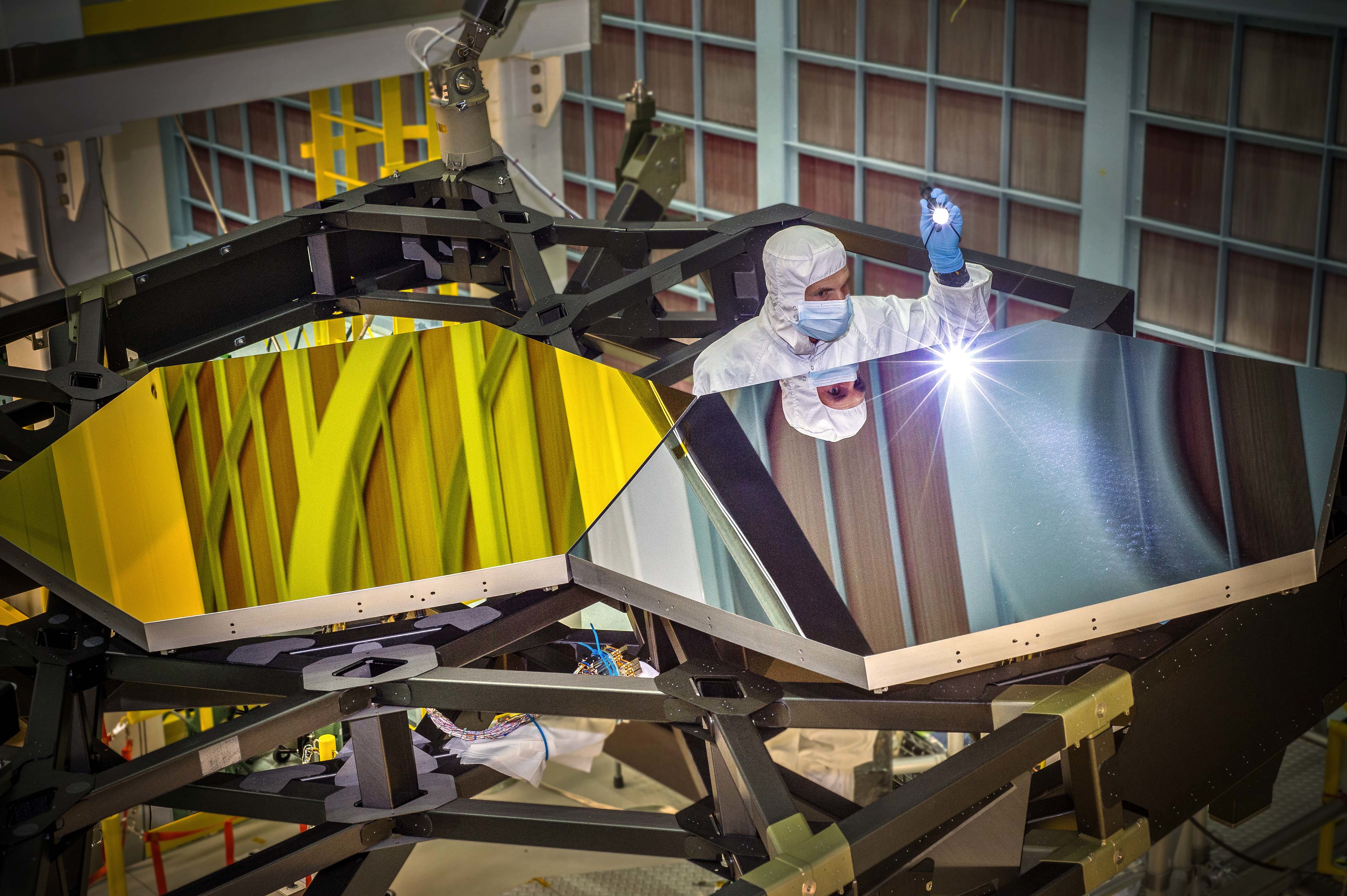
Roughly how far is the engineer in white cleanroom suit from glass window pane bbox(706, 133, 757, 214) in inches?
152

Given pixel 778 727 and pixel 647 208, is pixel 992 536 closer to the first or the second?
pixel 778 727

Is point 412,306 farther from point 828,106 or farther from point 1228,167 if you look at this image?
point 828,106

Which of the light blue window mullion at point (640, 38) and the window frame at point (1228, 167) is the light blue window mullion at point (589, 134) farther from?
the window frame at point (1228, 167)

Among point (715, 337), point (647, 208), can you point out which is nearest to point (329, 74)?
point (647, 208)

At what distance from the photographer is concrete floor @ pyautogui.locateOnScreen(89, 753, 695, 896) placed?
168 inches

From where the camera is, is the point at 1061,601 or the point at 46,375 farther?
the point at 46,375

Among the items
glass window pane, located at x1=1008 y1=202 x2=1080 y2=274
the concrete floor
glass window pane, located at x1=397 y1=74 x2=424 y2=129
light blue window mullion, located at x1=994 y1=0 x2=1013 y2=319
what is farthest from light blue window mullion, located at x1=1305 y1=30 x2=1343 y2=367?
glass window pane, located at x1=397 y1=74 x2=424 y2=129

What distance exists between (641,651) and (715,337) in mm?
844

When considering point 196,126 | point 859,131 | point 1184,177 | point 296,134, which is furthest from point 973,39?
point 196,126

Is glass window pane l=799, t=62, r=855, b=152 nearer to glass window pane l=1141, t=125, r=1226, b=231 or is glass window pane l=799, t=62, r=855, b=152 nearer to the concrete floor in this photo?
glass window pane l=1141, t=125, r=1226, b=231

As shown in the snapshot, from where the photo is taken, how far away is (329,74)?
5.18 meters

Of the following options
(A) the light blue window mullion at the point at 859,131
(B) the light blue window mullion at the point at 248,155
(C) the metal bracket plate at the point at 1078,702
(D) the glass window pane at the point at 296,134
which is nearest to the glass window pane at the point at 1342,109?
(A) the light blue window mullion at the point at 859,131

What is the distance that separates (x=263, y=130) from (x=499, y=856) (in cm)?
662

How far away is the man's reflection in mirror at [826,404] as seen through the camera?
2.21 m
